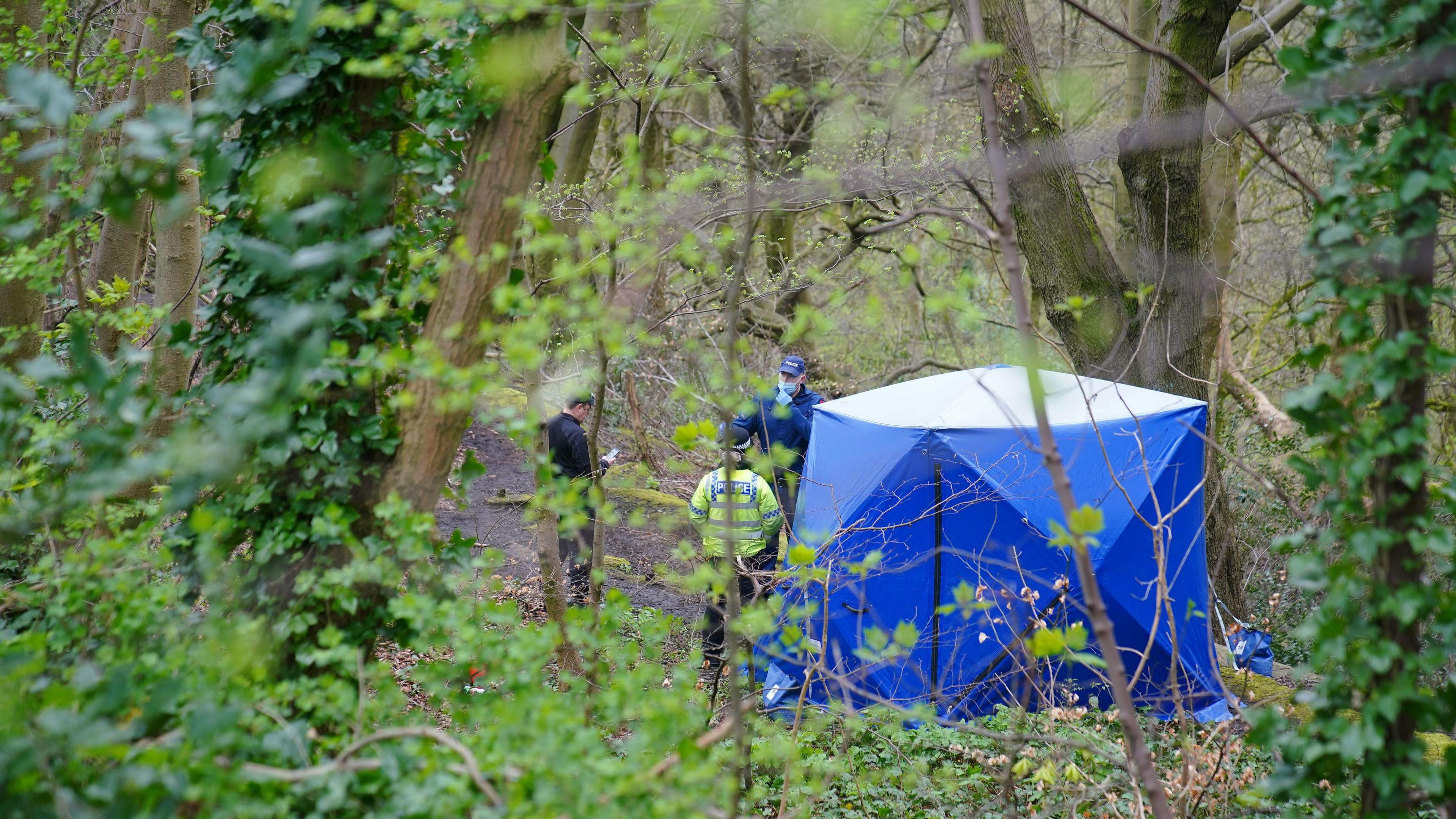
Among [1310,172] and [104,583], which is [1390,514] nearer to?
[104,583]

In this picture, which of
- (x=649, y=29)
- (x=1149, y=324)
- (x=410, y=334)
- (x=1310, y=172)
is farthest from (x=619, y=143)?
(x=410, y=334)

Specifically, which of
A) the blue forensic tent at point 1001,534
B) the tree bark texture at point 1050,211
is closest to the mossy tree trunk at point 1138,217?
the tree bark texture at point 1050,211

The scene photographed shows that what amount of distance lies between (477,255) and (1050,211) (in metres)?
4.54

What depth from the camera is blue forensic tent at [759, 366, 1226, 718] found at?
16.1ft

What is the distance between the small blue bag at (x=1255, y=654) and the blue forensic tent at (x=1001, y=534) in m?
0.24

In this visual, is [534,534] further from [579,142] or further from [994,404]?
[994,404]

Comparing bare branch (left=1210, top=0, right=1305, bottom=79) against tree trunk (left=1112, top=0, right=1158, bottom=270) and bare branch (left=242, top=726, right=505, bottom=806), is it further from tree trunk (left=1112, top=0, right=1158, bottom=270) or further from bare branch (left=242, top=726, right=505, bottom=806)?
bare branch (left=242, top=726, right=505, bottom=806)

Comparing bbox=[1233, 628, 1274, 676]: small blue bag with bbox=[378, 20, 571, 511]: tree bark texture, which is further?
bbox=[1233, 628, 1274, 676]: small blue bag

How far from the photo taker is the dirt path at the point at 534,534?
23.2ft

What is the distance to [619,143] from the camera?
971 centimetres

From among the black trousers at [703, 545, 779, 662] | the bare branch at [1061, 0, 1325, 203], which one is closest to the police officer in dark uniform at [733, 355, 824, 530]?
the black trousers at [703, 545, 779, 662]

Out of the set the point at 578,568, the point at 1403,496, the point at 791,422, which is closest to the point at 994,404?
the point at 791,422

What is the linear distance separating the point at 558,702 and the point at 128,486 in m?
2.95

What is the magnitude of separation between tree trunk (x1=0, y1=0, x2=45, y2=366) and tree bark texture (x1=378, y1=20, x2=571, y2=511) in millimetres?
2653
